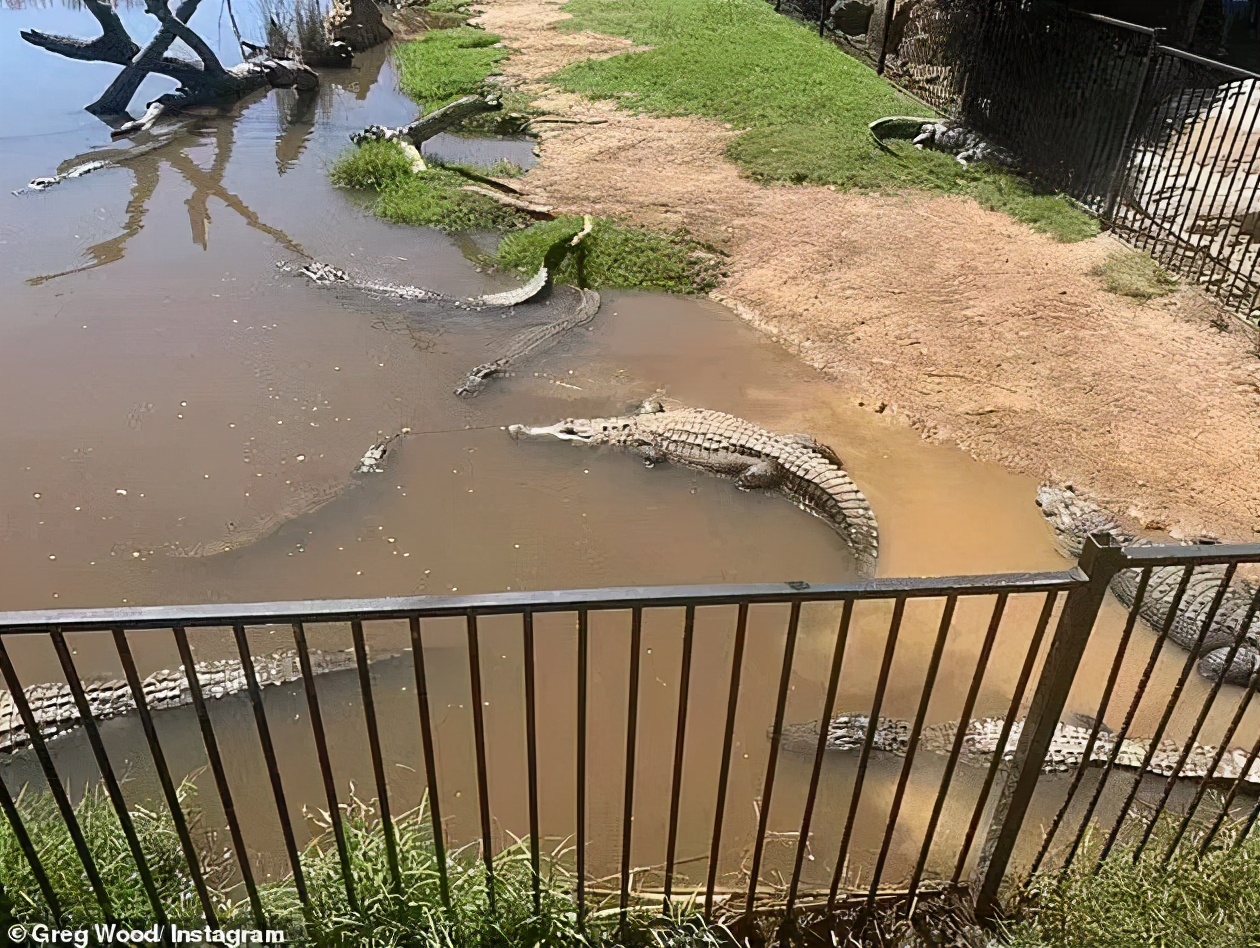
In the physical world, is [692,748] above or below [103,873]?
below

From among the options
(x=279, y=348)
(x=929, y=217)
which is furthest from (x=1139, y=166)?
(x=279, y=348)

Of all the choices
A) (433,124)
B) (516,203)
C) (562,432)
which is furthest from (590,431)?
(433,124)

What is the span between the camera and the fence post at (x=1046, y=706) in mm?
2316

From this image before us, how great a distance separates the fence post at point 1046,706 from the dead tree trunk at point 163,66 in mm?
15967

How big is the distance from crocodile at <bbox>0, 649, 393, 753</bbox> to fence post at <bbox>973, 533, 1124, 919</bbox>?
319 centimetres

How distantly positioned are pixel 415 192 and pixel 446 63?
7.22 metres

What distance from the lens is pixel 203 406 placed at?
7.30 meters

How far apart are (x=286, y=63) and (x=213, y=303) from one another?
9.43 meters

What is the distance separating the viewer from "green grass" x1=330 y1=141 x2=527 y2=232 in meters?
10.8

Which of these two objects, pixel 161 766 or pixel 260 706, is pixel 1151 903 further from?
pixel 161 766

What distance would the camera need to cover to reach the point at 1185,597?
17.1ft

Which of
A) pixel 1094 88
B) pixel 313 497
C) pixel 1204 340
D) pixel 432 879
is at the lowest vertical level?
pixel 313 497

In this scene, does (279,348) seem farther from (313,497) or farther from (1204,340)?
(1204,340)

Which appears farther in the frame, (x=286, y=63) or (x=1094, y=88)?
(x=286, y=63)
